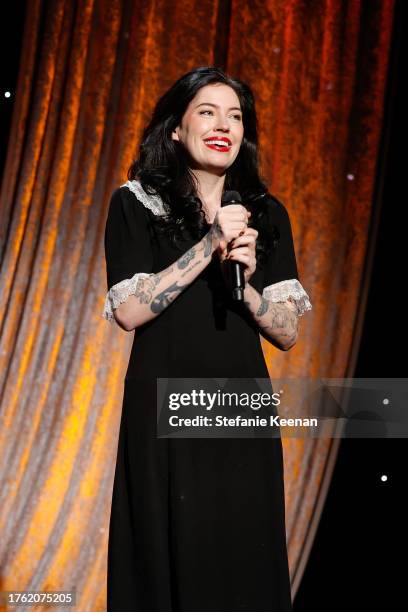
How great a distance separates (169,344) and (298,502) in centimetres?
156

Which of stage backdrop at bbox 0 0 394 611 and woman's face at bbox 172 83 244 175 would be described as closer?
woman's face at bbox 172 83 244 175

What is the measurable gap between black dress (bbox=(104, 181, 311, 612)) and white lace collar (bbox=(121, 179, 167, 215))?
0.04 feet

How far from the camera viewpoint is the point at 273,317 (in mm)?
1439

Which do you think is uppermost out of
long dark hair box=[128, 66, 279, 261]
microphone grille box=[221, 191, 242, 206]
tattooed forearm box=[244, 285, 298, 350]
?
long dark hair box=[128, 66, 279, 261]

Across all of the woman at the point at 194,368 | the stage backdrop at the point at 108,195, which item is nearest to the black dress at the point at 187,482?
the woman at the point at 194,368

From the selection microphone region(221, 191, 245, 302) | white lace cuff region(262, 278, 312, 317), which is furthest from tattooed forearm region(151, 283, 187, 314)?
white lace cuff region(262, 278, 312, 317)

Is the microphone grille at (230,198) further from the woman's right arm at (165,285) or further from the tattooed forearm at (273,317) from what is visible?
the tattooed forearm at (273,317)

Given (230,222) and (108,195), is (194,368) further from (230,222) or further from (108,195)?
(108,195)

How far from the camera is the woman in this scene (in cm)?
134

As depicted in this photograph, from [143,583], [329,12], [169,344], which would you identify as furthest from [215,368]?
[329,12]

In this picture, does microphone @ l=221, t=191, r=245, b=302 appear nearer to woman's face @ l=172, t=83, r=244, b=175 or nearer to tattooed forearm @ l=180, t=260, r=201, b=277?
tattooed forearm @ l=180, t=260, r=201, b=277

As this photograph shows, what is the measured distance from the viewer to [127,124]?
275 cm

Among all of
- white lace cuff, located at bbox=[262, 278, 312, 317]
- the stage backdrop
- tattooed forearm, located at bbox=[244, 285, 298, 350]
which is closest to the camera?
tattooed forearm, located at bbox=[244, 285, 298, 350]

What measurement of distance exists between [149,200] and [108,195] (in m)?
1.34
